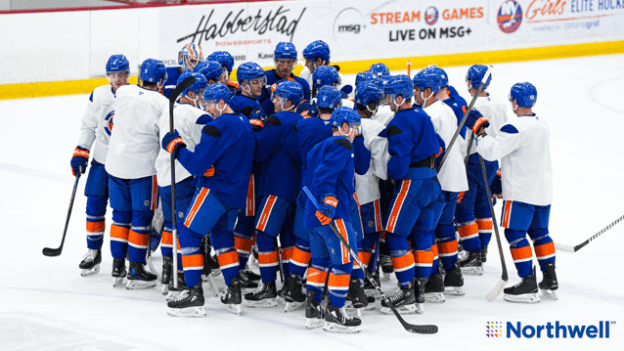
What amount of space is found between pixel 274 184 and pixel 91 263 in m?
1.57

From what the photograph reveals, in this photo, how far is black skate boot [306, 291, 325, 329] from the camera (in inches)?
185

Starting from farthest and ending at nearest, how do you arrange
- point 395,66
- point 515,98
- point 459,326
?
point 395,66
point 515,98
point 459,326

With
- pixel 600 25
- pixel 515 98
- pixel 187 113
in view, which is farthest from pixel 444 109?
pixel 600 25

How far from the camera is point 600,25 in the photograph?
14359mm

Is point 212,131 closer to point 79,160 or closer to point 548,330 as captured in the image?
point 79,160

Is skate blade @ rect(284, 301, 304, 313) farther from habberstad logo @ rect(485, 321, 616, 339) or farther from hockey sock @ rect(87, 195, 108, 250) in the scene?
hockey sock @ rect(87, 195, 108, 250)

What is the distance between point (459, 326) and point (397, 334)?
410 mm

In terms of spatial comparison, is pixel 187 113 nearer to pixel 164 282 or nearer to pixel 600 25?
pixel 164 282

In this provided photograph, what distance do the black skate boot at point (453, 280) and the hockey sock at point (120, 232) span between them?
2193 millimetres

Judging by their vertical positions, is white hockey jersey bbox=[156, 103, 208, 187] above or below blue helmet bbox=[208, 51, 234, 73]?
below

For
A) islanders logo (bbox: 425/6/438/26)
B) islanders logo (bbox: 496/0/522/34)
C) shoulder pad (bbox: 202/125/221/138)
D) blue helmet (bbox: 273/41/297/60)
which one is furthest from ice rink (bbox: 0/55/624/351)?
islanders logo (bbox: 496/0/522/34)

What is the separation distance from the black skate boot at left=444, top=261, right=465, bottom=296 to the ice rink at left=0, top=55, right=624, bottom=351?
8 cm

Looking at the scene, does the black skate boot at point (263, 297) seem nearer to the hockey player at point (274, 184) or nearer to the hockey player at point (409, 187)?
the hockey player at point (274, 184)

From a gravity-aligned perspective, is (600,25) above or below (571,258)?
above
